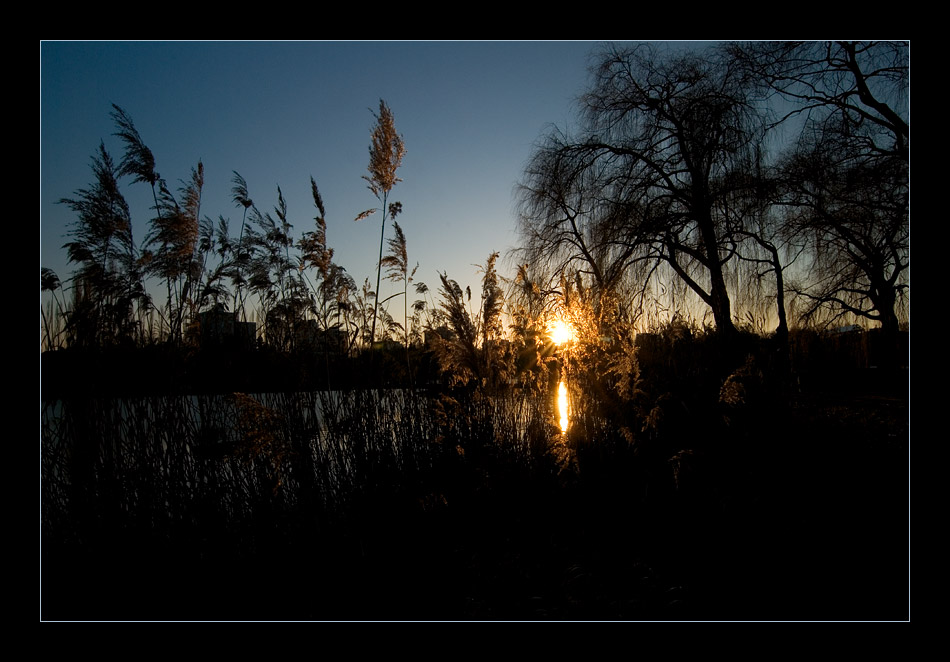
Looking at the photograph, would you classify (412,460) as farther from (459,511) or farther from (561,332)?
(561,332)

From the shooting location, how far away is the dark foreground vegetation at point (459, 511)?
2064 mm

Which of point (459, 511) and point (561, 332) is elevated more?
point (561, 332)

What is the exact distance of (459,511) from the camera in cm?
289

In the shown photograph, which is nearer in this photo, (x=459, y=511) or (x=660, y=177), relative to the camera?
(x=459, y=511)

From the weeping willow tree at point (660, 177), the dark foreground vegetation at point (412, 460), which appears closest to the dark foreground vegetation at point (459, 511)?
the dark foreground vegetation at point (412, 460)

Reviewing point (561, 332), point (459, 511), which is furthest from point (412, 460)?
Answer: point (561, 332)

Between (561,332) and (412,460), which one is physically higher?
(561,332)

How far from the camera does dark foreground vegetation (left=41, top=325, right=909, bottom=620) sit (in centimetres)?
206

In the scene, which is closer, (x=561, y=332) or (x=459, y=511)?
(x=459, y=511)

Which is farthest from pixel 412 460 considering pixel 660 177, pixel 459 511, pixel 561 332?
pixel 660 177

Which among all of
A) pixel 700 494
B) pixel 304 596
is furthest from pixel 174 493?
pixel 700 494
